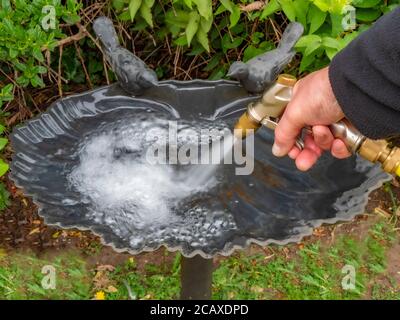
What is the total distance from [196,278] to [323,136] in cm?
91

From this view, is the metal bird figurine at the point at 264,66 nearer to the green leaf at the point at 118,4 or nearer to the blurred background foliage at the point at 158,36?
the blurred background foliage at the point at 158,36

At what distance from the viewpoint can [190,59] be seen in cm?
306

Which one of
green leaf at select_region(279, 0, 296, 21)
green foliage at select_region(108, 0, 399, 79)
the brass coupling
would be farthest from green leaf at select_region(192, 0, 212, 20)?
the brass coupling

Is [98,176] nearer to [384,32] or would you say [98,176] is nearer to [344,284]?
[384,32]

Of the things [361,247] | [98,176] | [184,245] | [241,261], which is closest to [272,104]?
[184,245]

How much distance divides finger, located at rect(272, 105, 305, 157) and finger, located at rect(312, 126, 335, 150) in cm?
4

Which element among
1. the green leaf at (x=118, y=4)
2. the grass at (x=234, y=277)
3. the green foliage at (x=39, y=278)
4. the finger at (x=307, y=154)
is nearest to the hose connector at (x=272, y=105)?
the finger at (x=307, y=154)

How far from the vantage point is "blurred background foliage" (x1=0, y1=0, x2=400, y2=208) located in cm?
222

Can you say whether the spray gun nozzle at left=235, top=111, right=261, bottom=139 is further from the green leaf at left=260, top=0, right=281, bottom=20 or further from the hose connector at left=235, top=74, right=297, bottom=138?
the green leaf at left=260, top=0, right=281, bottom=20

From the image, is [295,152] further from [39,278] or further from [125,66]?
[39,278]

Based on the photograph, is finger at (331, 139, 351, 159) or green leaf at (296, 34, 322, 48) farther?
green leaf at (296, 34, 322, 48)

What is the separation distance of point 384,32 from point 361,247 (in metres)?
2.00

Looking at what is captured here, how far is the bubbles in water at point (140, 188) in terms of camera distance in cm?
155

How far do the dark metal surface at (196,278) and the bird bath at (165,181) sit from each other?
11 millimetres
